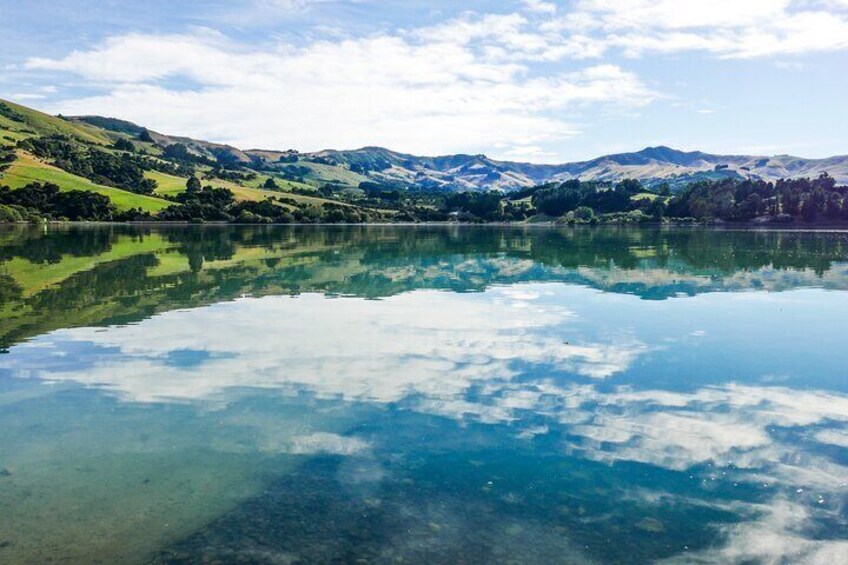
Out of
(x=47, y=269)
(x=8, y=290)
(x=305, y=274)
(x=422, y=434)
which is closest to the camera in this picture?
(x=422, y=434)

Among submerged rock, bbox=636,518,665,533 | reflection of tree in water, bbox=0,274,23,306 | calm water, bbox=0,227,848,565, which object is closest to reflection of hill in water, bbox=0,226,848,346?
reflection of tree in water, bbox=0,274,23,306

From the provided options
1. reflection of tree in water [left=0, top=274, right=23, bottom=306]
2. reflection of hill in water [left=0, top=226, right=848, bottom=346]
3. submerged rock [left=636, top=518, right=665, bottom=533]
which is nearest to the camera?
submerged rock [left=636, top=518, right=665, bottom=533]

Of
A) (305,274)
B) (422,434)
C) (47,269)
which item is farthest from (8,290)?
(422,434)

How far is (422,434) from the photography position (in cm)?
1750

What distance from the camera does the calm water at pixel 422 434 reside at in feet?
40.1

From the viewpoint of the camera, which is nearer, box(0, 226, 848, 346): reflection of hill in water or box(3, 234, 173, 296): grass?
box(0, 226, 848, 346): reflection of hill in water

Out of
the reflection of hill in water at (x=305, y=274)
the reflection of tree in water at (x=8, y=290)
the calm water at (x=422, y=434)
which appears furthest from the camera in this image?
the reflection of tree in water at (x=8, y=290)

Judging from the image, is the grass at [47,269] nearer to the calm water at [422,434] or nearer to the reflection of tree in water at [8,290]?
the reflection of tree in water at [8,290]

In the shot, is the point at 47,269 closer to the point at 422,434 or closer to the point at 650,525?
the point at 422,434

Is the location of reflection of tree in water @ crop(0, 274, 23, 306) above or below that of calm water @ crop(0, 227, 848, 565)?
above

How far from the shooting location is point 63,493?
45.9ft

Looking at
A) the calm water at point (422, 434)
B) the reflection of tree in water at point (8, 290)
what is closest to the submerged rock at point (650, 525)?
the calm water at point (422, 434)

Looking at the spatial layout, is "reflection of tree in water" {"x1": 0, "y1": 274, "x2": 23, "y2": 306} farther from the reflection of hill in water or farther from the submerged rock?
the submerged rock

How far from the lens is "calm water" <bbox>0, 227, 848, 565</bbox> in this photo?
12227mm
